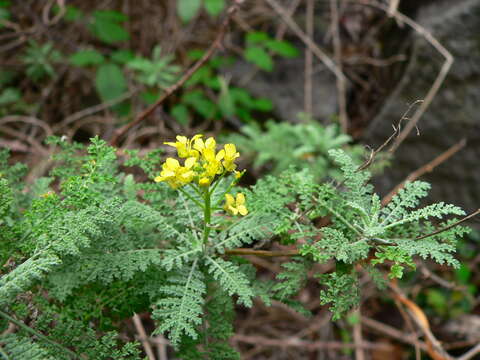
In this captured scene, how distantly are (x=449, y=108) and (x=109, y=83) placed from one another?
2.14 metres


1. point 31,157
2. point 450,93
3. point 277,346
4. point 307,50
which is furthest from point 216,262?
point 307,50

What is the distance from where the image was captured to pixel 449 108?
9.44 feet

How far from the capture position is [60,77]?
344 centimetres

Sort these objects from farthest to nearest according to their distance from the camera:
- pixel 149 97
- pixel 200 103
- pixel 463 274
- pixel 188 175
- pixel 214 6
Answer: pixel 200 103 < pixel 149 97 < pixel 214 6 < pixel 463 274 < pixel 188 175

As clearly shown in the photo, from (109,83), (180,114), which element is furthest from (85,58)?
(180,114)

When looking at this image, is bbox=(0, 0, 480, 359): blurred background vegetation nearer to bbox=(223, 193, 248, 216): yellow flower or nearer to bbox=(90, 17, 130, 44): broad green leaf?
bbox=(90, 17, 130, 44): broad green leaf

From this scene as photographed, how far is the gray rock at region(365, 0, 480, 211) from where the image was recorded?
284 centimetres

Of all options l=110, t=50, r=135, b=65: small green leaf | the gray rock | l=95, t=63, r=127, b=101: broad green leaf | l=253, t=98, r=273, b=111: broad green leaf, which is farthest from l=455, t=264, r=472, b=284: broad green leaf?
l=110, t=50, r=135, b=65: small green leaf

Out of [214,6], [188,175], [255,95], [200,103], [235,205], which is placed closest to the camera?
[188,175]

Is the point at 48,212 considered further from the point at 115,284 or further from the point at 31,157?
the point at 31,157

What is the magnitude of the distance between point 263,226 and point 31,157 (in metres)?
1.96

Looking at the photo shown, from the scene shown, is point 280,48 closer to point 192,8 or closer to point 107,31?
point 192,8

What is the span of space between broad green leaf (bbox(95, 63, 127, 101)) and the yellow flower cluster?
2.00 m

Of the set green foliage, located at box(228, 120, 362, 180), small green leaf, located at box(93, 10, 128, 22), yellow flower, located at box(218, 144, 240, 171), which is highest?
small green leaf, located at box(93, 10, 128, 22)
